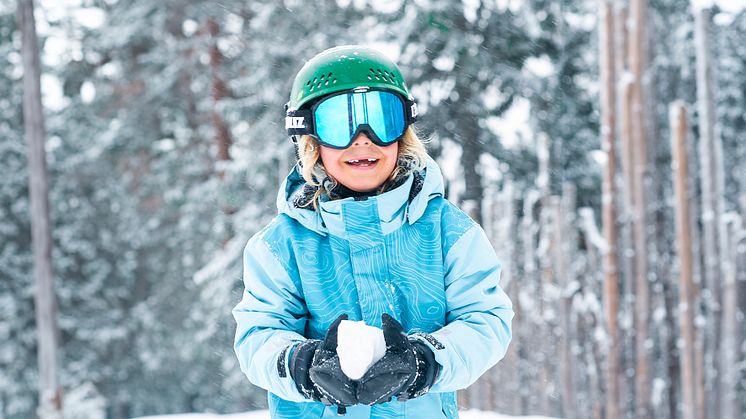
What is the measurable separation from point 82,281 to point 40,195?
6856mm

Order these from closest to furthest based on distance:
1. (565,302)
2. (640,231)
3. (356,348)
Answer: (356,348)
(640,231)
(565,302)

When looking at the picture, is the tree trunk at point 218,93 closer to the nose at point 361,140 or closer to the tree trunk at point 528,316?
the tree trunk at point 528,316

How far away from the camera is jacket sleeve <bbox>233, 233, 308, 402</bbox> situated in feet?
5.10

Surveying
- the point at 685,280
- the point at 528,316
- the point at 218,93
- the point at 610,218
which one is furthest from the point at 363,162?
the point at 218,93

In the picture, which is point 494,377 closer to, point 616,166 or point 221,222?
point 616,166

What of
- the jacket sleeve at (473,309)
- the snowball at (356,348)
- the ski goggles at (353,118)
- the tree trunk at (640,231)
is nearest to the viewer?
the snowball at (356,348)

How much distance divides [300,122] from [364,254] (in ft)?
1.03

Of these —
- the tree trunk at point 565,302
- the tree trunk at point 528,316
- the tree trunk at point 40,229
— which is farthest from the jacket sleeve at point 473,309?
the tree trunk at point 40,229

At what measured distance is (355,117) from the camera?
1677mm

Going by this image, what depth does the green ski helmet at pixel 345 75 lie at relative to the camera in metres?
1.69

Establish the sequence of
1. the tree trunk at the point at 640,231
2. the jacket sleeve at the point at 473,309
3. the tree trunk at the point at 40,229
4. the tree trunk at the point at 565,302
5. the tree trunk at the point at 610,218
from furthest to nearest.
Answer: the tree trunk at the point at 40,229 < the tree trunk at the point at 565,302 < the tree trunk at the point at 610,218 < the tree trunk at the point at 640,231 < the jacket sleeve at the point at 473,309

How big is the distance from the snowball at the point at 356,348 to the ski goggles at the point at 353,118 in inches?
17.6

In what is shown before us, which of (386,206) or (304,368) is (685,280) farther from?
(304,368)

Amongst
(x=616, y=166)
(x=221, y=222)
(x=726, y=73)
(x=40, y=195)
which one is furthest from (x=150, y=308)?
(x=616, y=166)
